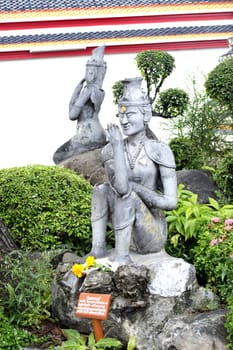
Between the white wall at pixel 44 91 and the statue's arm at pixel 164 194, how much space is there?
8.06 meters

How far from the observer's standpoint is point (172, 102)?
10734 millimetres

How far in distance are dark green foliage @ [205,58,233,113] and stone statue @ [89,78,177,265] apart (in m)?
4.27

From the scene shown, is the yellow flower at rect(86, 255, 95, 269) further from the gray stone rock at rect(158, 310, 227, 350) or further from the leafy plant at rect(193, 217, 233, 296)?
the leafy plant at rect(193, 217, 233, 296)

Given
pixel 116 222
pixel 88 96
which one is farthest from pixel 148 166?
pixel 88 96

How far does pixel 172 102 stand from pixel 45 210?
4.67 metres

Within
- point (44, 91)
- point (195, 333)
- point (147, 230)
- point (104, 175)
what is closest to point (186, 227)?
point (147, 230)

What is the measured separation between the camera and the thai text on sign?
446 centimetres

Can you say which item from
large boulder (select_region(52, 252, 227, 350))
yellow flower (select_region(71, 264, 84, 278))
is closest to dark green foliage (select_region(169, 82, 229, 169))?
large boulder (select_region(52, 252, 227, 350))

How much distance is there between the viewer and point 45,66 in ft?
43.5

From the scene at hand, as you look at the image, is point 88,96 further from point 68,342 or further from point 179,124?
point 68,342

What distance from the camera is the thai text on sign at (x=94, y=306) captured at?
14.6 feet

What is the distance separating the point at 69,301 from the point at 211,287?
0.99m

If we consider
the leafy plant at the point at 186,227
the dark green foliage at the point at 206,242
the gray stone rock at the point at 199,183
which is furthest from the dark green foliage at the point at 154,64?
the leafy plant at the point at 186,227

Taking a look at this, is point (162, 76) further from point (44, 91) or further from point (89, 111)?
point (44, 91)
